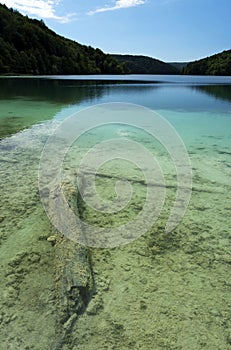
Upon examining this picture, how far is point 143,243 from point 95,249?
59 cm

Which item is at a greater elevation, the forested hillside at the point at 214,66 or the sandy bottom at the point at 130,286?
the forested hillside at the point at 214,66

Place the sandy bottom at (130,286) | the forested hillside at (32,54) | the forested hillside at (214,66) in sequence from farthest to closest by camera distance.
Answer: the forested hillside at (214,66) < the forested hillside at (32,54) < the sandy bottom at (130,286)

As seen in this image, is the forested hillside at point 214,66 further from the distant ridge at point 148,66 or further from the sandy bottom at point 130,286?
the sandy bottom at point 130,286

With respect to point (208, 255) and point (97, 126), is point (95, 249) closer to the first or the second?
point (208, 255)

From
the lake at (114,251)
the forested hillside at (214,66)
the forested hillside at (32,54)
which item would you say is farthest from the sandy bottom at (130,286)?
the forested hillside at (214,66)

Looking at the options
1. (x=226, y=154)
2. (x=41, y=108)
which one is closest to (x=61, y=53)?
(x=41, y=108)

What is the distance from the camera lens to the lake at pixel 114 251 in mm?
2195

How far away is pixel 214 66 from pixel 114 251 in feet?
431

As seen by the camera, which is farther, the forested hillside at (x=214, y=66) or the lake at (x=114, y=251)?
the forested hillside at (x=214, y=66)

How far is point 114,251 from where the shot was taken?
3.16 m

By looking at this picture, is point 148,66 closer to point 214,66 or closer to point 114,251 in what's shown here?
point 214,66

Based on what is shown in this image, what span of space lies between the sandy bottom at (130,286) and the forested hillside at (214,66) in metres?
123

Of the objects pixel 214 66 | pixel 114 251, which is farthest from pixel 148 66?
pixel 114 251

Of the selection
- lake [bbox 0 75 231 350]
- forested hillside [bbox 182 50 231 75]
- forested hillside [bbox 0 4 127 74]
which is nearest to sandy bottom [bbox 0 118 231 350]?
lake [bbox 0 75 231 350]
